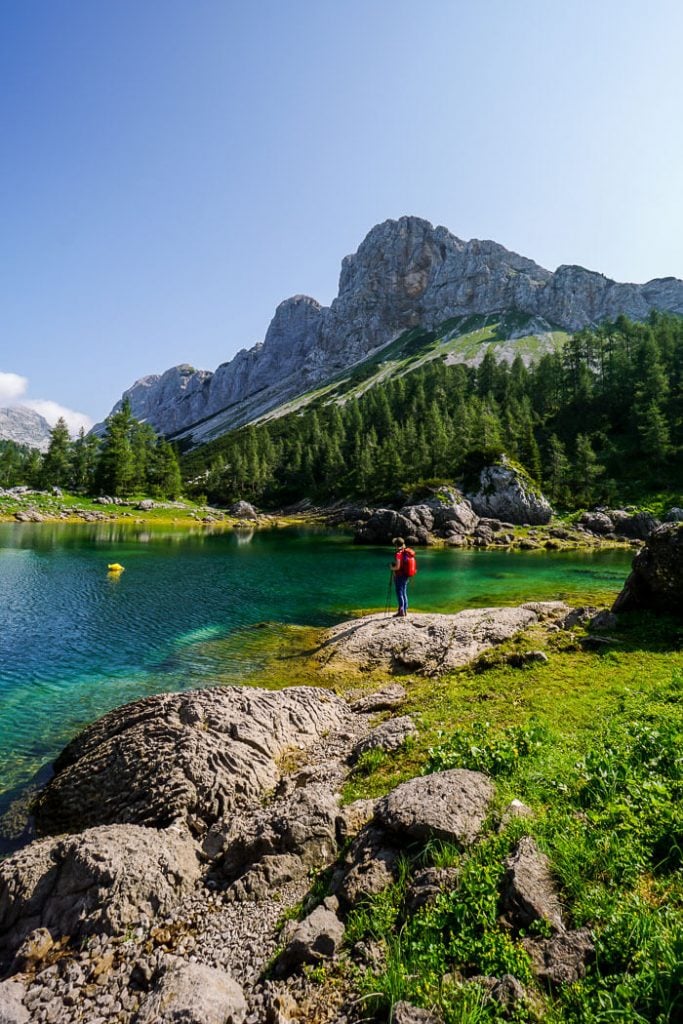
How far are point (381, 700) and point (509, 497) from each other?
80561mm

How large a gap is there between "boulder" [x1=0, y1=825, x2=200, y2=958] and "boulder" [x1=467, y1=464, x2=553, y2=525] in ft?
291

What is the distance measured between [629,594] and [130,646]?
25334 mm

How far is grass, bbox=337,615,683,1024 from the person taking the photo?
4.57 metres

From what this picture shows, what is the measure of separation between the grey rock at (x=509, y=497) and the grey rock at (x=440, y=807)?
286ft

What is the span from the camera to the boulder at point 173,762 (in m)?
10.8

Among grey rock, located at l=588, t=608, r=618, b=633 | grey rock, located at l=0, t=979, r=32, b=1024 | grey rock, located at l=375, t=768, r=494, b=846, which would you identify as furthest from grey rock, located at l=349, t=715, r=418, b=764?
grey rock, located at l=588, t=608, r=618, b=633

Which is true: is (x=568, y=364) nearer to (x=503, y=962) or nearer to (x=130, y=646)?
(x=130, y=646)

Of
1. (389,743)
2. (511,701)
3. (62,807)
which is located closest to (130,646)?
(62,807)

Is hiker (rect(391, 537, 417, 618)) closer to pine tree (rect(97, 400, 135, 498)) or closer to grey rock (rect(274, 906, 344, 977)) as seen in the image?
grey rock (rect(274, 906, 344, 977))

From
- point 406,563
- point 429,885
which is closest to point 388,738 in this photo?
point 429,885

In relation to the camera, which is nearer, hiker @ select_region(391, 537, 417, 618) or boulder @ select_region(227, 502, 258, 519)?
hiker @ select_region(391, 537, 417, 618)

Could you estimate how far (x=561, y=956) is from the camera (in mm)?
5039

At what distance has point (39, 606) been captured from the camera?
32500 mm

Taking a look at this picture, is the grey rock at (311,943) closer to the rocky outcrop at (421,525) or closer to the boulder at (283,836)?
the boulder at (283,836)
